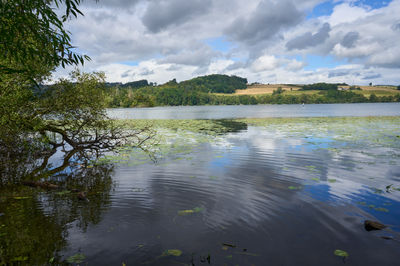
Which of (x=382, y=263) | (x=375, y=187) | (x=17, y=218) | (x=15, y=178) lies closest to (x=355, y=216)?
(x=382, y=263)

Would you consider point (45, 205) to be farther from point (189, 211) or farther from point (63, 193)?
point (189, 211)

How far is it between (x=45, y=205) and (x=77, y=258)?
4.74 meters

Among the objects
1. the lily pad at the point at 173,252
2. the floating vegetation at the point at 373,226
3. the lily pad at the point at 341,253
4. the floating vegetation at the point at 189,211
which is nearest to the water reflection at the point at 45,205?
the lily pad at the point at 173,252

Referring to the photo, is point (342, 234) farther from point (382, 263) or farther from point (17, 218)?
point (17, 218)

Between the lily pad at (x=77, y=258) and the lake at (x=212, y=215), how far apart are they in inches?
1.0

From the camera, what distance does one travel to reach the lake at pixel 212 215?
6.94 meters

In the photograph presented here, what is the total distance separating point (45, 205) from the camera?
405 inches

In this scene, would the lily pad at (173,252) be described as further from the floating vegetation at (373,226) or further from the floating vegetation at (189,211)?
the floating vegetation at (373,226)

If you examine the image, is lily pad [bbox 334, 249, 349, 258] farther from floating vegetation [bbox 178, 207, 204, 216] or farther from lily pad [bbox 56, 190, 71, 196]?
lily pad [bbox 56, 190, 71, 196]

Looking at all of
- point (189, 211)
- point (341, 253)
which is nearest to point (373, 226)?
point (341, 253)

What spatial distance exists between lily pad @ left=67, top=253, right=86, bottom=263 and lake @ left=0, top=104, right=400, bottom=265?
3cm

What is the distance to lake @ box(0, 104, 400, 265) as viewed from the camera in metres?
6.94

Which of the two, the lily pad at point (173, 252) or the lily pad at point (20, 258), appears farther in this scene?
the lily pad at point (173, 252)

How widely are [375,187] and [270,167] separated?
5.77 metres
